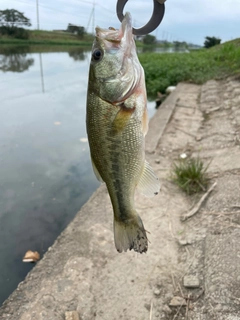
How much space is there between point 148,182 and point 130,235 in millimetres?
310

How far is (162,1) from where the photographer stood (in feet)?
5.26

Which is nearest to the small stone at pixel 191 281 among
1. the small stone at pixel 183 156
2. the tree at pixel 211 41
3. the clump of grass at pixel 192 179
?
the clump of grass at pixel 192 179

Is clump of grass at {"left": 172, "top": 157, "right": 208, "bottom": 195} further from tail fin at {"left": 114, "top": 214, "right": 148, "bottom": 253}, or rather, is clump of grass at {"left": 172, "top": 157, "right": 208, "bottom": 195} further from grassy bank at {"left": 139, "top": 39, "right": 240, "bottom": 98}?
grassy bank at {"left": 139, "top": 39, "right": 240, "bottom": 98}

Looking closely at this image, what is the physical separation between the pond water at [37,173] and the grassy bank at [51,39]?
1798 centimetres

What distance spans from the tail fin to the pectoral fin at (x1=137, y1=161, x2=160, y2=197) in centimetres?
16

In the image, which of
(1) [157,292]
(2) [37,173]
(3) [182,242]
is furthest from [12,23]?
(1) [157,292]

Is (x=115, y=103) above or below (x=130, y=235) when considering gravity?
above

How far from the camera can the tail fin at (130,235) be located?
72.7 inches

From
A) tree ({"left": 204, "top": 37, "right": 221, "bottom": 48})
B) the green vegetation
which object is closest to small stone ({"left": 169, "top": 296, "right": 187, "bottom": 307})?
the green vegetation

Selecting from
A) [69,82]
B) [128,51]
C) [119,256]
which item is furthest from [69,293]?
[69,82]

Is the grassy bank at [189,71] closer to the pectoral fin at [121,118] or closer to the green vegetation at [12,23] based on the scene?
the pectoral fin at [121,118]

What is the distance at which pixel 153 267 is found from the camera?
3170 millimetres

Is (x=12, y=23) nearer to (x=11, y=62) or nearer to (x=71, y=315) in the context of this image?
(x=11, y=62)

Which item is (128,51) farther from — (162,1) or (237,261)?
(237,261)
